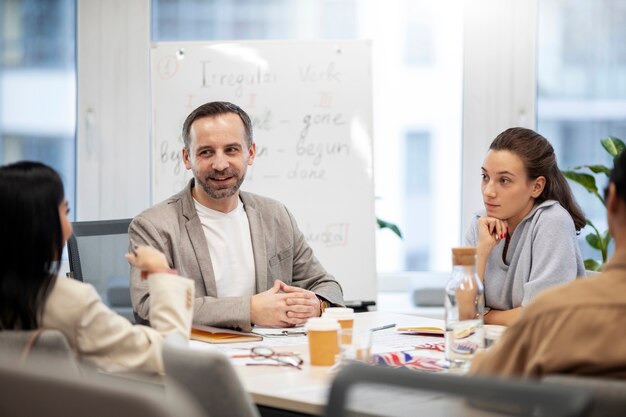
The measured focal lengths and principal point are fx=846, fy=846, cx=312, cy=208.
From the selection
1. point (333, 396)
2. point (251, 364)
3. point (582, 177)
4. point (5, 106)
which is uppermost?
point (5, 106)

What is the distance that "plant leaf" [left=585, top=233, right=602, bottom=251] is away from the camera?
3.80 m

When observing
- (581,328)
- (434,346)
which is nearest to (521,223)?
(434,346)

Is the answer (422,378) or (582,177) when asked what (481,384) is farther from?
(582,177)

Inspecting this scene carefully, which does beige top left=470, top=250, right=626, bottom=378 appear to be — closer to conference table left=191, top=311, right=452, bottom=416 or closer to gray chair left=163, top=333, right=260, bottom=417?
conference table left=191, top=311, right=452, bottom=416

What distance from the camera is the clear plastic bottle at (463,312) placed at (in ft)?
6.49

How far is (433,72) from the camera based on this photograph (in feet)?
14.1

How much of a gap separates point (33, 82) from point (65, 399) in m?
3.64

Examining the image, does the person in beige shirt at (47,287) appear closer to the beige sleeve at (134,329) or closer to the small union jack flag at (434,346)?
the beige sleeve at (134,329)

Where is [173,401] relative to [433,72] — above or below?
below

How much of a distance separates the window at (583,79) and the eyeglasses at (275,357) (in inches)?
101

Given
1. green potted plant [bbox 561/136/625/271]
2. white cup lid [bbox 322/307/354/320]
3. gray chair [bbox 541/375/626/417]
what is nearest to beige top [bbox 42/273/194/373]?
white cup lid [bbox 322/307/354/320]

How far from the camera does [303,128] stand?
3904 mm

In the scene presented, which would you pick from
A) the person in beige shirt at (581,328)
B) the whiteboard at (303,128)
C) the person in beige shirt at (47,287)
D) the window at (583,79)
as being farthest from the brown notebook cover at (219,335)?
the window at (583,79)

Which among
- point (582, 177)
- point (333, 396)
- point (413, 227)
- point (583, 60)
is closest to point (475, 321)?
point (333, 396)
